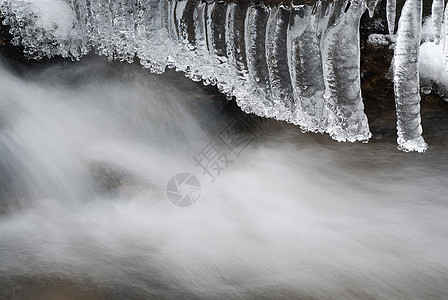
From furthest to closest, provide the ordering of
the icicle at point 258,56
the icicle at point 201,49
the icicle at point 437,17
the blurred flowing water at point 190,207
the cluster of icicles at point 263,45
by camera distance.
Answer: the blurred flowing water at point 190,207 → the icicle at point 201,49 → the icicle at point 258,56 → the cluster of icicles at point 263,45 → the icicle at point 437,17

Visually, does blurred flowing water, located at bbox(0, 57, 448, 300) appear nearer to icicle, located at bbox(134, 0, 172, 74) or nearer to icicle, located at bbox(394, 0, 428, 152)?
icicle, located at bbox(134, 0, 172, 74)

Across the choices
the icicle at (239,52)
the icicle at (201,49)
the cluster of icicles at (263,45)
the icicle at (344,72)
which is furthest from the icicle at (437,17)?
the icicle at (201,49)

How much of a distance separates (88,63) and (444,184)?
9.34 feet

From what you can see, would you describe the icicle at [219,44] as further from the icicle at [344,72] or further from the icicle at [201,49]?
the icicle at [344,72]

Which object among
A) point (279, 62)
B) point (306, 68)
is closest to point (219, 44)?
point (279, 62)

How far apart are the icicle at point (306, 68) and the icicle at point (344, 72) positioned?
0.05 m

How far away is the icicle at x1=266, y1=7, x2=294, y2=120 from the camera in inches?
96.3

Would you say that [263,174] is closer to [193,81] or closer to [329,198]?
[329,198]

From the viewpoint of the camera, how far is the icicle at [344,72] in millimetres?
2336

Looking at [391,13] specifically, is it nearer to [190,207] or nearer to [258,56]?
[258,56]

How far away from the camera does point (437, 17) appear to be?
7.41ft

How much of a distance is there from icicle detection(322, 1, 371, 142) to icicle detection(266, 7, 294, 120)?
239mm

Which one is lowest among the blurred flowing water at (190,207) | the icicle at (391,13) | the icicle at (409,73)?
the blurred flowing water at (190,207)

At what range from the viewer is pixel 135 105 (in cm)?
333
